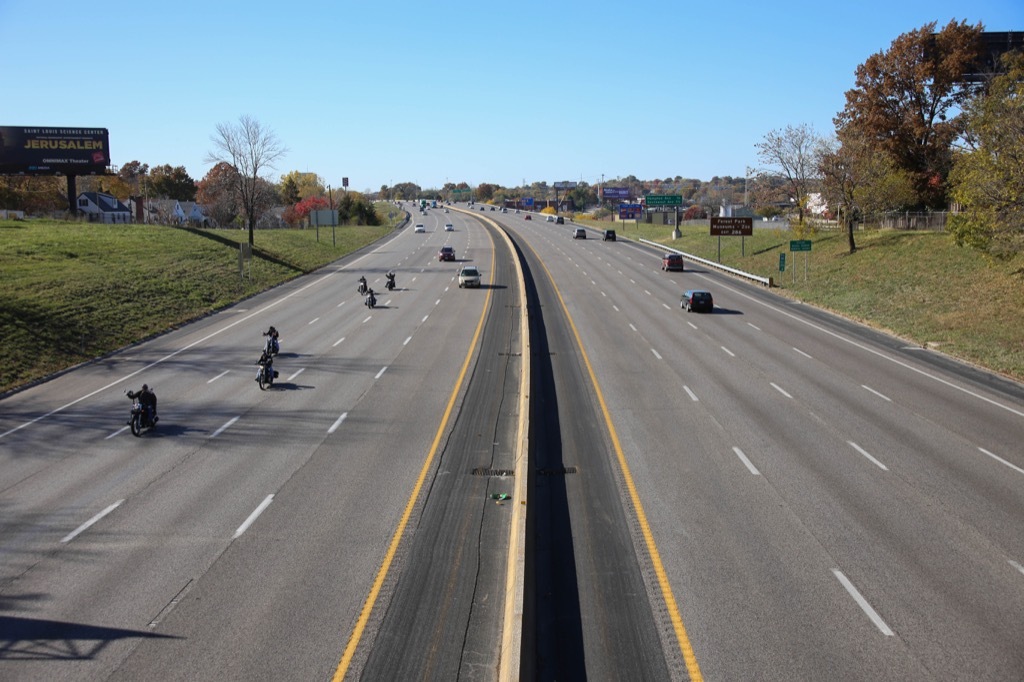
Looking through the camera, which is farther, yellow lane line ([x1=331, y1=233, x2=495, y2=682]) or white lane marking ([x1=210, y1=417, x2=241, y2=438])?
white lane marking ([x1=210, y1=417, x2=241, y2=438])

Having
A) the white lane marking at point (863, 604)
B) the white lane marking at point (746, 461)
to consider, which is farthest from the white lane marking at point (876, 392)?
the white lane marking at point (863, 604)

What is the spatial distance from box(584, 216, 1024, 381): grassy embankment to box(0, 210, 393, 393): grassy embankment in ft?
116

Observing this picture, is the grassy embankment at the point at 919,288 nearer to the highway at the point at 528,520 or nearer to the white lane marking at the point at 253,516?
the highway at the point at 528,520

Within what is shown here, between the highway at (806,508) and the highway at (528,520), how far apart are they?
0.21 ft

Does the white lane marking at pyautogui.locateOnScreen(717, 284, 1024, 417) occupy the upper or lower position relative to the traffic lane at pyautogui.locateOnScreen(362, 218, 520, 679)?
upper

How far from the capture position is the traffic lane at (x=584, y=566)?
10.7m

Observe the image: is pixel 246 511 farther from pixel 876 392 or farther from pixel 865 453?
pixel 876 392

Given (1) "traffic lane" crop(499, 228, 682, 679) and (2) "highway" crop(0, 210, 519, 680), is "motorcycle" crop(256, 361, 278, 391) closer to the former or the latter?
(2) "highway" crop(0, 210, 519, 680)

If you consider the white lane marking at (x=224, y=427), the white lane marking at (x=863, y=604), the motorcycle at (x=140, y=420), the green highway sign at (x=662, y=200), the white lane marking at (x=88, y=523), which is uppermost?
the green highway sign at (x=662, y=200)

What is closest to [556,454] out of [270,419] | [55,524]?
[270,419]

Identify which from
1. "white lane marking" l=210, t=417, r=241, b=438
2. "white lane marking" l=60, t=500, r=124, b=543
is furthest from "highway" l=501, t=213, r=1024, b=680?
"white lane marking" l=210, t=417, r=241, b=438

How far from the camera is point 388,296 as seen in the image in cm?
5366

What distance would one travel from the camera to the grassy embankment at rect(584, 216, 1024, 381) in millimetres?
34844

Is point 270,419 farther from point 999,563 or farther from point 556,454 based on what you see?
point 999,563
